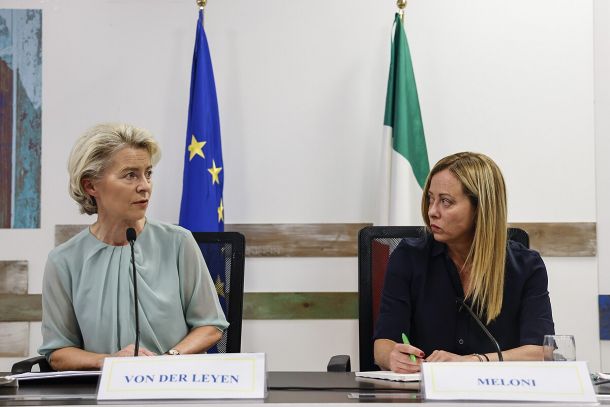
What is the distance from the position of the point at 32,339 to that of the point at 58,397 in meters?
2.33

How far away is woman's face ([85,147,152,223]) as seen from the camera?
240cm

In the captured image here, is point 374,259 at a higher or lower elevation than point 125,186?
lower

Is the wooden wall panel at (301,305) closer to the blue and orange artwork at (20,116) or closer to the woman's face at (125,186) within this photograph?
the blue and orange artwork at (20,116)

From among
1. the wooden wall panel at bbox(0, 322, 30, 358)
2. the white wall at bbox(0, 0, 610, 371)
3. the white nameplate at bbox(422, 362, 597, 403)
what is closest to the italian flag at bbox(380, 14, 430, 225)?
the white wall at bbox(0, 0, 610, 371)

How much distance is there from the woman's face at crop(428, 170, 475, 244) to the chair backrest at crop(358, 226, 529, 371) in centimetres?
20

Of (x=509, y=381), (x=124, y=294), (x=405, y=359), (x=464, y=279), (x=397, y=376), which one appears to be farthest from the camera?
(x=464, y=279)

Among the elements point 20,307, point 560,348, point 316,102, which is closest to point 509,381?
point 560,348

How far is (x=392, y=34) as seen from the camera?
3.75m

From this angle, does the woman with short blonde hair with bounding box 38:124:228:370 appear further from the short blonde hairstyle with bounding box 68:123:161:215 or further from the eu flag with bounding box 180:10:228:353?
the eu flag with bounding box 180:10:228:353

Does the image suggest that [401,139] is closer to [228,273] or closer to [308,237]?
[308,237]

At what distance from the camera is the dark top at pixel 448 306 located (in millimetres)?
2426

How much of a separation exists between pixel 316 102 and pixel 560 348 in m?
2.24

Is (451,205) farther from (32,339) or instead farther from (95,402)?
(32,339)

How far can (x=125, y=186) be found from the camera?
2396 millimetres
